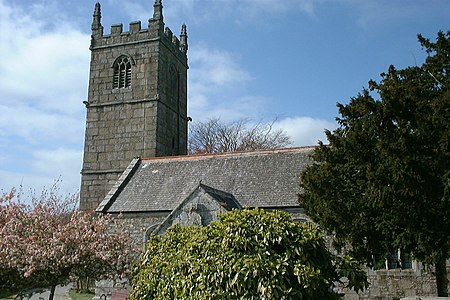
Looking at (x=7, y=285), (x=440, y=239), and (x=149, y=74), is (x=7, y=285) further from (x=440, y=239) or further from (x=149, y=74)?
(x=149, y=74)

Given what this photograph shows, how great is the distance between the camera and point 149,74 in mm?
26484

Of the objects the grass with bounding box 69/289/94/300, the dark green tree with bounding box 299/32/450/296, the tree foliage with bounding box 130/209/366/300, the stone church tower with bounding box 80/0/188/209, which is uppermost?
the stone church tower with bounding box 80/0/188/209

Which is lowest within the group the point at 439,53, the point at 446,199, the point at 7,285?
the point at 7,285

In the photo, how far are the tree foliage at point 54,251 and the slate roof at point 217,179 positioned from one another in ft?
24.4

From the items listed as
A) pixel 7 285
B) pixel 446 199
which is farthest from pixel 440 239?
pixel 7 285

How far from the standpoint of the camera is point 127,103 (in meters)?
26.5

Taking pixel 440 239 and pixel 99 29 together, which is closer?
pixel 440 239

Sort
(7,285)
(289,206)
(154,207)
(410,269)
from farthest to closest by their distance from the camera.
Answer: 1. (154,207)
2. (289,206)
3. (410,269)
4. (7,285)

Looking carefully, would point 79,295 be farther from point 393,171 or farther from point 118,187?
point 393,171

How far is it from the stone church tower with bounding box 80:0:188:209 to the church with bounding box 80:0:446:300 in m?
0.06

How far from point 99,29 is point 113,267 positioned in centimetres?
2031

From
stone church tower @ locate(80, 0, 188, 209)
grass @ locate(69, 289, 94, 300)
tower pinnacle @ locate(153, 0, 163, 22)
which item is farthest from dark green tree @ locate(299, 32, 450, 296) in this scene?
tower pinnacle @ locate(153, 0, 163, 22)

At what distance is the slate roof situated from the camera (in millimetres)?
19656

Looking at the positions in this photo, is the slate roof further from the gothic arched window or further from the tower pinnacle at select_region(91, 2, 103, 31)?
the tower pinnacle at select_region(91, 2, 103, 31)
